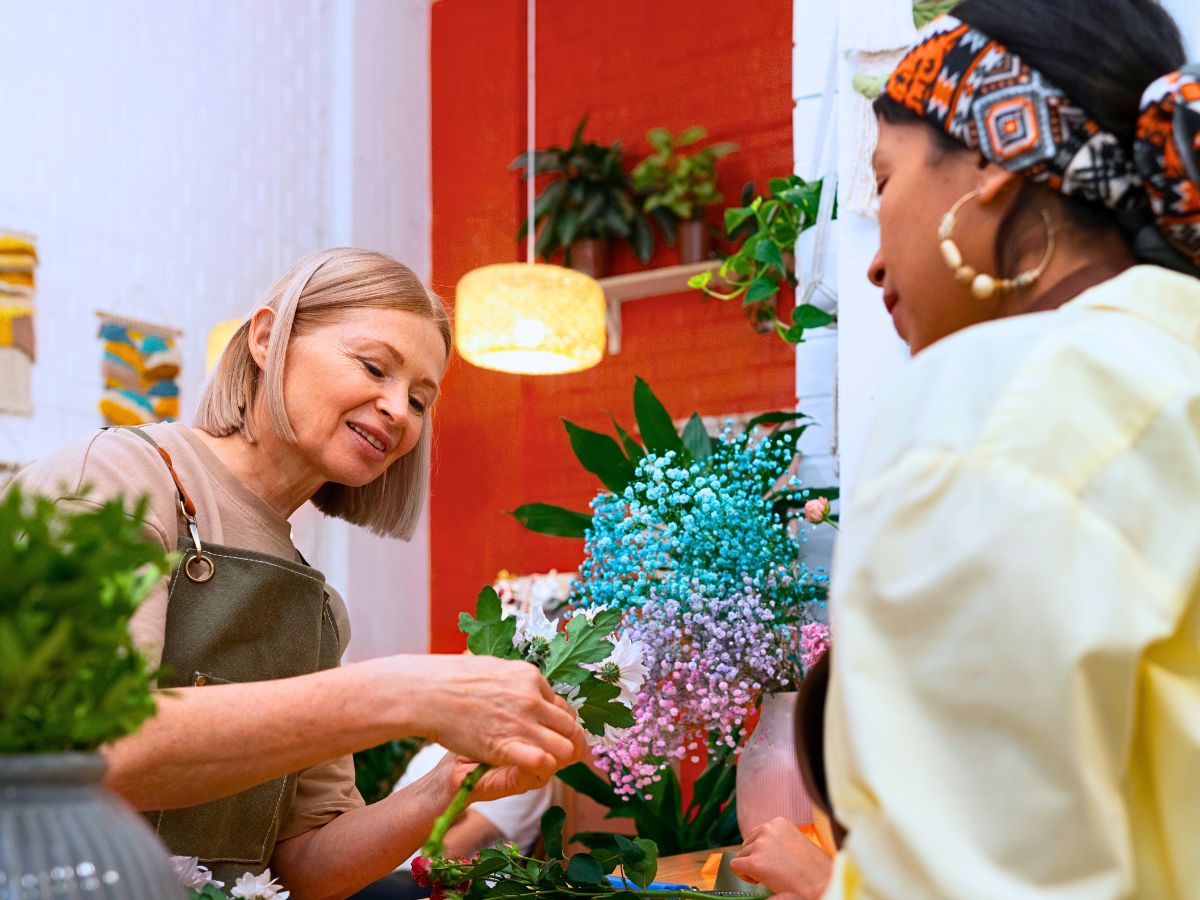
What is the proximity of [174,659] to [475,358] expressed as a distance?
332cm

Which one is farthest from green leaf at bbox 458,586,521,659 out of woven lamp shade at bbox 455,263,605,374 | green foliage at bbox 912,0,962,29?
woven lamp shade at bbox 455,263,605,374

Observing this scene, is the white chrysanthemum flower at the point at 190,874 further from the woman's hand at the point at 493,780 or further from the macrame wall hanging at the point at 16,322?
the macrame wall hanging at the point at 16,322

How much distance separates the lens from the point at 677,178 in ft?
17.9

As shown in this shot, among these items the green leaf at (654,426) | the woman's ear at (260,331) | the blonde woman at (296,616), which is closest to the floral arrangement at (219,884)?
the blonde woman at (296,616)

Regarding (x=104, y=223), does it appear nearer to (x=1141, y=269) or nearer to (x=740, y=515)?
(x=740, y=515)

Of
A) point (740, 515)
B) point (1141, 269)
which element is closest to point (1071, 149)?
point (1141, 269)

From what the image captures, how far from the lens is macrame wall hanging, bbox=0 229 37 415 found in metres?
4.75

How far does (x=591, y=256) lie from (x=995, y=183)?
480cm

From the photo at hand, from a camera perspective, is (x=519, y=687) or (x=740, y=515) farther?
(x=740, y=515)

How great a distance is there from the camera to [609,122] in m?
5.89

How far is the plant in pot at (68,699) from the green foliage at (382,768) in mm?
4373

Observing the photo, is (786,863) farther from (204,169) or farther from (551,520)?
(204,169)

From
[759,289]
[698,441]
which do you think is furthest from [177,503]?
[759,289]

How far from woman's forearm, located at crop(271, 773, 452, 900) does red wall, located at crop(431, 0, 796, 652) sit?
3764 mm
